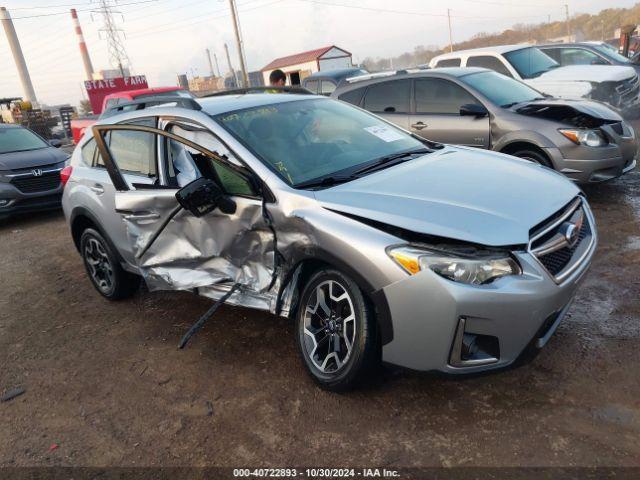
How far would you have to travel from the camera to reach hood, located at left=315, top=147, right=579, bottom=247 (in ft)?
8.00

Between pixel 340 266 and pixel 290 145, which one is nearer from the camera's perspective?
pixel 340 266

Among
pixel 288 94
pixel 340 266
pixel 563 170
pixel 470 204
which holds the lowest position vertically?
pixel 563 170

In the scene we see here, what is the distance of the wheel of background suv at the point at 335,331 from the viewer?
2.66 meters

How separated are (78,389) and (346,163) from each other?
7.73 feet

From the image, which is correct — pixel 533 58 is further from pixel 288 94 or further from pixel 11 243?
pixel 11 243

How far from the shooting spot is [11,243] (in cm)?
746

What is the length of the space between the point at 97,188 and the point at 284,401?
262 cm

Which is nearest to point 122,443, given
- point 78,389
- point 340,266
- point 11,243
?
point 78,389

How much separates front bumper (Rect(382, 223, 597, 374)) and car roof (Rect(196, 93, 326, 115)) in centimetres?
189

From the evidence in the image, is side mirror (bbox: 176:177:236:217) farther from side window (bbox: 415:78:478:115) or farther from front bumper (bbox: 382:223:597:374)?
side window (bbox: 415:78:478:115)

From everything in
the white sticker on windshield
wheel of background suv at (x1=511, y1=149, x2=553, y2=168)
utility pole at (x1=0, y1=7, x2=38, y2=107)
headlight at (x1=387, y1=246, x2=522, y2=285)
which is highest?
utility pole at (x1=0, y1=7, x2=38, y2=107)

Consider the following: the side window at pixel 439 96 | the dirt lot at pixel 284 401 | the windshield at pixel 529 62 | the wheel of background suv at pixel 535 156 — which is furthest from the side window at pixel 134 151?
the windshield at pixel 529 62

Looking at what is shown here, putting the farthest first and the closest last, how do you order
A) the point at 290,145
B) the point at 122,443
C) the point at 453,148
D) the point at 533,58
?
the point at 533,58, the point at 453,148, the point at 290,145, the point at 122,443

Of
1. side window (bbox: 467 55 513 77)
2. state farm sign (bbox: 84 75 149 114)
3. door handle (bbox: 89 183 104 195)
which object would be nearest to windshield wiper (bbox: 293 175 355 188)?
door handle (bbox: 89 183 104 195)
